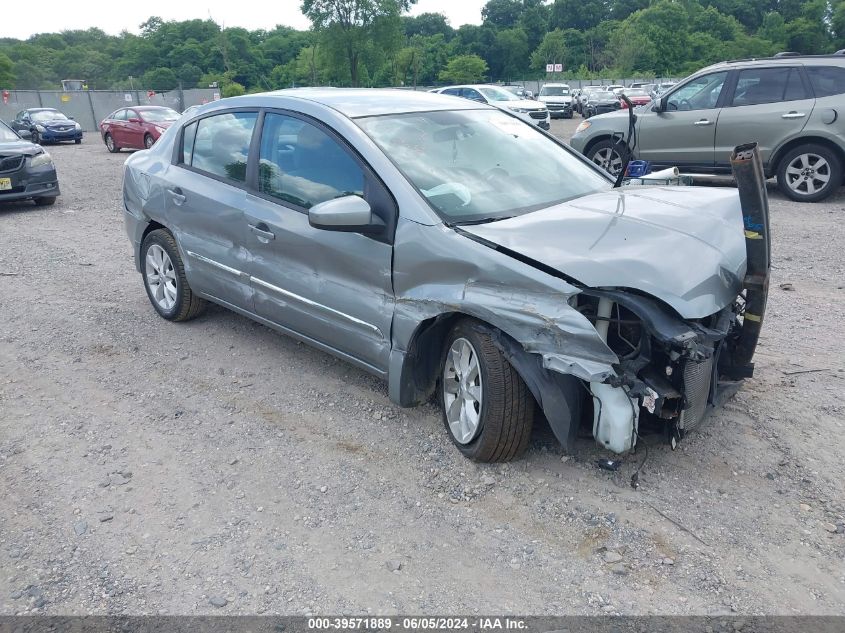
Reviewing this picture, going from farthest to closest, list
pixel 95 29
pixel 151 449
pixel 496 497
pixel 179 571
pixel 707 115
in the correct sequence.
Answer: pixel 95 29 → pixel 707 115 → pixel 151 449 → pixel 496 497 → pixel 179 571

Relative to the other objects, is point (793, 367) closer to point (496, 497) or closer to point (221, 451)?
point (496, 497)

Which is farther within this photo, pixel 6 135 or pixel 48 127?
pixel 48 127

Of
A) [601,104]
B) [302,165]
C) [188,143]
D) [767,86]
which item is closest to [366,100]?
[302,165]

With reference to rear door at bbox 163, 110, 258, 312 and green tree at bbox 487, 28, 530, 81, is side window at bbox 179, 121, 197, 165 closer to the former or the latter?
rear door at bbox 163, 110, 258, 312

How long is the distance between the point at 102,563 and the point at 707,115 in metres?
9.63

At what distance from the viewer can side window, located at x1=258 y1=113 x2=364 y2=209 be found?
155 inches

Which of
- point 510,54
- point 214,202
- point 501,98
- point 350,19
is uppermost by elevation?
point 350,19

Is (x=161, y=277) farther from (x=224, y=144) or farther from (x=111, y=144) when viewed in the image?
(x=111, y=144)

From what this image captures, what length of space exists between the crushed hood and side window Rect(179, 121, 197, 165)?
2.74 metres

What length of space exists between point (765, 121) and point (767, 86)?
1.73 feet

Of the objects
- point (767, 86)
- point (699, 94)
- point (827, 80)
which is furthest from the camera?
point (699, 94)

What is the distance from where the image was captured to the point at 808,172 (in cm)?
956

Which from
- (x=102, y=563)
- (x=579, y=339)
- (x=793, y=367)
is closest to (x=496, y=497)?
(x=579, y=339)

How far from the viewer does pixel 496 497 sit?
10.8 ft
